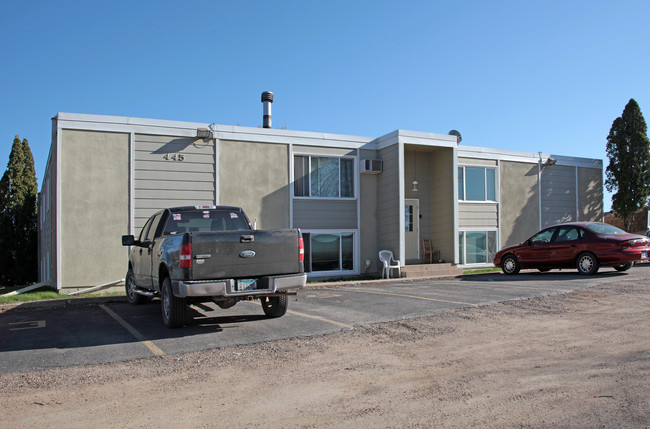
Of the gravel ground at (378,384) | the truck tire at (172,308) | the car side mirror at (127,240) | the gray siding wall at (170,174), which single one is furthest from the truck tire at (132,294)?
the gravel ground at (378,384)

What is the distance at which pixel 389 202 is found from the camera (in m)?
18.3

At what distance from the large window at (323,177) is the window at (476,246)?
5.09 metres

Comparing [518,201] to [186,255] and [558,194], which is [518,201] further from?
[186,255]

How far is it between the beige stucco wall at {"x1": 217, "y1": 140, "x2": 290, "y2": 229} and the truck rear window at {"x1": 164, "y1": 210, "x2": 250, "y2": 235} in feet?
21.5

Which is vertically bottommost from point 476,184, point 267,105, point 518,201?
point 518,201

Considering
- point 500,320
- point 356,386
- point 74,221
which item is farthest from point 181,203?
point 356,386

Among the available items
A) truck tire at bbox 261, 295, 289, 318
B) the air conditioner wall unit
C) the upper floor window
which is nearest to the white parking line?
truck tire at bbox 261, 295, 289, 318

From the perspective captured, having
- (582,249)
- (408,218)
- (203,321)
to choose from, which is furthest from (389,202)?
(203,321)

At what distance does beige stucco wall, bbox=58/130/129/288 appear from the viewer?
47.5 ft

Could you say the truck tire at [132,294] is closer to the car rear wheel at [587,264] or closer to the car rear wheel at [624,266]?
the car rear wheel at [587,264]

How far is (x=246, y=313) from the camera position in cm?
970

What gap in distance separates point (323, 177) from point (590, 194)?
43.6 feet

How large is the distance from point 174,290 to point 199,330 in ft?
2.84

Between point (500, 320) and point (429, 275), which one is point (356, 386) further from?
point (429, 275)
